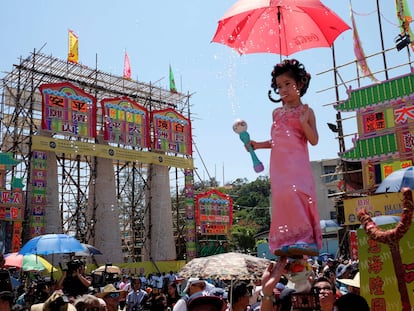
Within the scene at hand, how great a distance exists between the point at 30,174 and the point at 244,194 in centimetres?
3874

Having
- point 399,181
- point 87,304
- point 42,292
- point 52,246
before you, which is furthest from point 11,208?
point 87,304

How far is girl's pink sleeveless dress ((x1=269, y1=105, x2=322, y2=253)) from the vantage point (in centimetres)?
331

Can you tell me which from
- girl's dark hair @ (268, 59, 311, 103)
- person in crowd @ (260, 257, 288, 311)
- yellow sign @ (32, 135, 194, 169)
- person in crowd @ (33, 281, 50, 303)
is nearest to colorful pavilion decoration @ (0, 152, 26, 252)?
yellow sign @ (32, 135, 194, 169)

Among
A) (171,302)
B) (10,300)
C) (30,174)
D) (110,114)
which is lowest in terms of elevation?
(171,302)

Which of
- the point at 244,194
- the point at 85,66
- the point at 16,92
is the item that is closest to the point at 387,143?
the point at 85,66

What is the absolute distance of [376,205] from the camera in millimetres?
15469

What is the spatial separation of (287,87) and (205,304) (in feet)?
6.08

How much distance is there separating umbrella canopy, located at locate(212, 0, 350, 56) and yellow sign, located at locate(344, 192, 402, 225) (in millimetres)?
11282

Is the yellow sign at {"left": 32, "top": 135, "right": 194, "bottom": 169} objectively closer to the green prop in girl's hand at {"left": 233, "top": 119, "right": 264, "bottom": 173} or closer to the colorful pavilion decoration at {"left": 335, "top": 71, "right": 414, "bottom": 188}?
the colorful pavilion decoration at {"left": 335, "top": 71, "right": 414, "bottom": 188}

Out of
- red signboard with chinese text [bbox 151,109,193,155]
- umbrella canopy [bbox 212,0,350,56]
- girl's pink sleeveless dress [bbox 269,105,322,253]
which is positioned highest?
red signboard with chinese text [bbox 151,109,193,155]

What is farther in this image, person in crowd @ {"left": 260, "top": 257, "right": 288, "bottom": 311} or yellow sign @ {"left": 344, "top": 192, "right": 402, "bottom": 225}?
yellow sign @ {"left": 344, "top": 192, "right": 402, "bottom": 225}

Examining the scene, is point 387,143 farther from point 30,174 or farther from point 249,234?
point 249,234

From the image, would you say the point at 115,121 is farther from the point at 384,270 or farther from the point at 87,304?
the point at 384,270

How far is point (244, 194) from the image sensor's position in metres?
57.0
